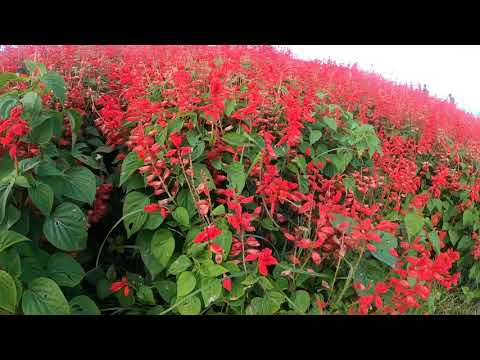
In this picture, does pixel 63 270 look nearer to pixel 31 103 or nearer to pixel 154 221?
pixel 154 221

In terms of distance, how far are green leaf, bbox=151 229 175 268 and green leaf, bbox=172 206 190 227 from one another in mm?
100

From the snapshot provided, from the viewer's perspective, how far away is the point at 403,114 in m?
3.63

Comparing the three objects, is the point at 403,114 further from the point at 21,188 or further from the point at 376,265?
the point at 21,188

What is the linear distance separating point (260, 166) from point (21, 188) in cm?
91

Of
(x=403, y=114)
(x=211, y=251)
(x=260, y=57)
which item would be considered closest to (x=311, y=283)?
(x=211, y=251)

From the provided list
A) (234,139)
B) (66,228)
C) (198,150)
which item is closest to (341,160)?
(234,139)

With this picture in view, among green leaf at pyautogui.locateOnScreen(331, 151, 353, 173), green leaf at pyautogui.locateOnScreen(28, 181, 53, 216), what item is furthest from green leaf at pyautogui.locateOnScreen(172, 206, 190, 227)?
green leaf at pyautogui.locateOnScreen(331, 151, 353, 173)

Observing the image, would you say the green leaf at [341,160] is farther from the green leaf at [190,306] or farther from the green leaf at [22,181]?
the green leaf at [22,181]

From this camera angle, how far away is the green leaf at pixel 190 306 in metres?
1.60

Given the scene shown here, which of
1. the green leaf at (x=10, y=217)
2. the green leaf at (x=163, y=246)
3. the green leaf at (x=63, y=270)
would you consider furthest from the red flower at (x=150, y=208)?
the green leaf at (x=10, y=217)

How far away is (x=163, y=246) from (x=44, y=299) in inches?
17.9

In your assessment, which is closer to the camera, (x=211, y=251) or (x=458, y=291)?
(x=211, y=251)

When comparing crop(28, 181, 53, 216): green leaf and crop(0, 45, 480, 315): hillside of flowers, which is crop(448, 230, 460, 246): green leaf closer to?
crop(0, 45, 480, 315): hillside of flowers

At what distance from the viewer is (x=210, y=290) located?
5.16 feet
